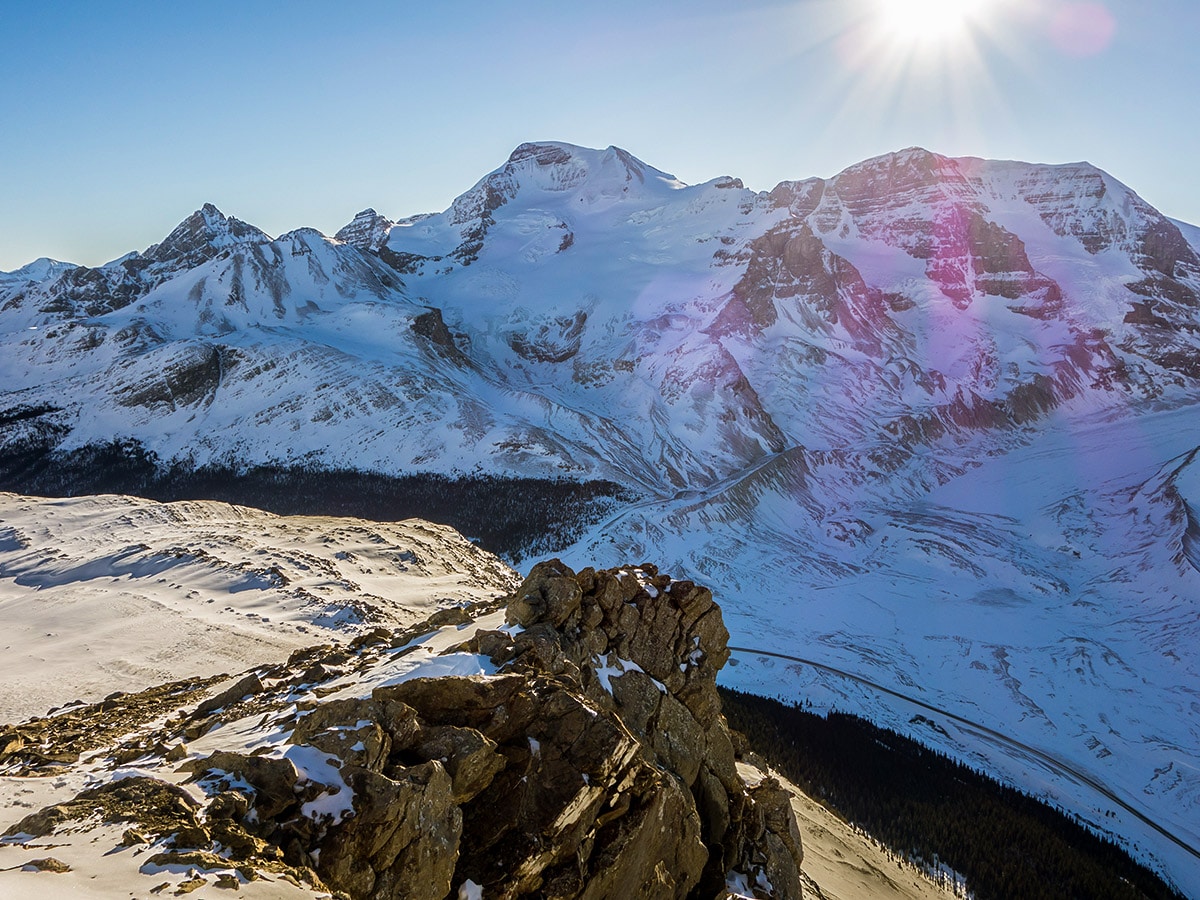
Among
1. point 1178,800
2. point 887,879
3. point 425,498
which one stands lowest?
point 1178,800

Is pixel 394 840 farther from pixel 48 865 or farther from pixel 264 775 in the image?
pixel 48 865

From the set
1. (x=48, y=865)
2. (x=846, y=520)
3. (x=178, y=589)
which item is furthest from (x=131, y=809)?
(x=846, y=520)

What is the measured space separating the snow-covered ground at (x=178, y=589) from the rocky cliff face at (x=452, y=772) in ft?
29.8

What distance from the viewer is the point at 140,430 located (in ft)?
546

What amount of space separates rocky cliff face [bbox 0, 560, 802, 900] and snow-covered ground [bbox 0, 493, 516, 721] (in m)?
9.09

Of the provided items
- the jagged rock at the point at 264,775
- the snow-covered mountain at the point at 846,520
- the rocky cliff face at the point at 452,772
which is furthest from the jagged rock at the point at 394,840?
the snow-covered mountain at the point at 846,520

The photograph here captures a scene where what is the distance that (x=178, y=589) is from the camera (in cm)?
4612

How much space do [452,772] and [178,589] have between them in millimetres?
38355

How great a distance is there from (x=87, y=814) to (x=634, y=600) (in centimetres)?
1941

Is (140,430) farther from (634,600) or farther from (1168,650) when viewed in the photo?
(1168,650)

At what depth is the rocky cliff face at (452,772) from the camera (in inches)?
538

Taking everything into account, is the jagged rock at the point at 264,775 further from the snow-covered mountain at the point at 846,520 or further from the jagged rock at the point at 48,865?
the snow-covered mountain at the point at 846,520

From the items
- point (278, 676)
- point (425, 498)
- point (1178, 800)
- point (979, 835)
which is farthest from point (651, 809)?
point (425, 498)

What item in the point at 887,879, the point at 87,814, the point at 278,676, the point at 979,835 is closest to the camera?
the point at 87,814
